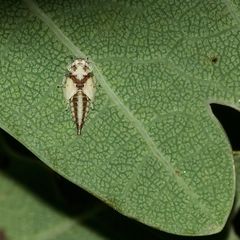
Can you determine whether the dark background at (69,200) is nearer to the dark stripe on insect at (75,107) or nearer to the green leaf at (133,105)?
the green leaf at (133,105)

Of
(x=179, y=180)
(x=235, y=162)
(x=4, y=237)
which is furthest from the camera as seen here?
(x=4, y=237)

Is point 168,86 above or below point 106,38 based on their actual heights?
below

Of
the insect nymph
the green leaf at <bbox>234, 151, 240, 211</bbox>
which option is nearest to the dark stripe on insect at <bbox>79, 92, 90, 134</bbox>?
the insect nymph

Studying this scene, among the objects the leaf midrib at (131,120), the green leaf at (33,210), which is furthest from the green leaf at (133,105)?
the green leaf at (33,210)

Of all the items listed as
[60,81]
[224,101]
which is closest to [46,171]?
[60,81]

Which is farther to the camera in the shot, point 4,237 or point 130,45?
point 4,237

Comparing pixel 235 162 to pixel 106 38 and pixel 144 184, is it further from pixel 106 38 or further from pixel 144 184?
pixel 106 38

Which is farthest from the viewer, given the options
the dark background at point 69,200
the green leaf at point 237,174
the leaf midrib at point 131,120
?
the dark background at point 69,200
